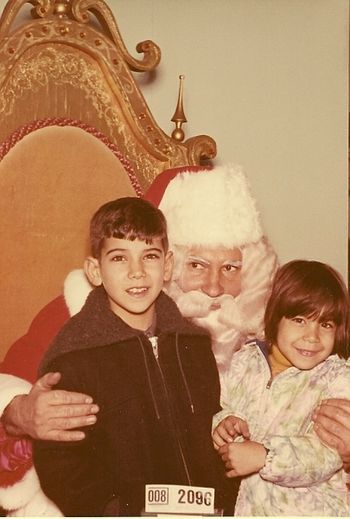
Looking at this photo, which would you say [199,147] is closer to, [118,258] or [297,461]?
[118,258]

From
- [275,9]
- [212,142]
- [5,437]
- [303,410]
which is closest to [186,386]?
[303,410]

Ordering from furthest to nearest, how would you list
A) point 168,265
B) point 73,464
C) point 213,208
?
point 213,208, point 168,265, point 73,464

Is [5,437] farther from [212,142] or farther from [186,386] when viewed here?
[212,142]

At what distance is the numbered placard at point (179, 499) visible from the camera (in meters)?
1.72

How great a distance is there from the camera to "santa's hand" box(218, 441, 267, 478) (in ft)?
5.69

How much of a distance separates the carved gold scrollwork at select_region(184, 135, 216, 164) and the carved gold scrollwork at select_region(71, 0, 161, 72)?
0.17 metres

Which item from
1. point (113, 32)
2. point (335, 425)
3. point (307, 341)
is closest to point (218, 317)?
point (307, 341)

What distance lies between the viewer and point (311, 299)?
5.76ft

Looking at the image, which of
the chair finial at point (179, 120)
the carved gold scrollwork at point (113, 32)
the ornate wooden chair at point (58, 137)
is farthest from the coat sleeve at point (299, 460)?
the carved gold scrollwork at point (113, 32)

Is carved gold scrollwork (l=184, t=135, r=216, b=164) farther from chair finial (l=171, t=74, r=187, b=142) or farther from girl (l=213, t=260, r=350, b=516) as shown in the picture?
girl (l=213, t=260, r=350, b=516)

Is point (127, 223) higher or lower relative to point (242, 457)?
higher

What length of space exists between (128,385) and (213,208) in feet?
1.30

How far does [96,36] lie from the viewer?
189 cm

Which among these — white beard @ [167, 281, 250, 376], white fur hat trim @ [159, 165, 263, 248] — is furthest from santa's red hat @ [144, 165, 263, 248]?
white beard @ [167, 281, 250, 376]
